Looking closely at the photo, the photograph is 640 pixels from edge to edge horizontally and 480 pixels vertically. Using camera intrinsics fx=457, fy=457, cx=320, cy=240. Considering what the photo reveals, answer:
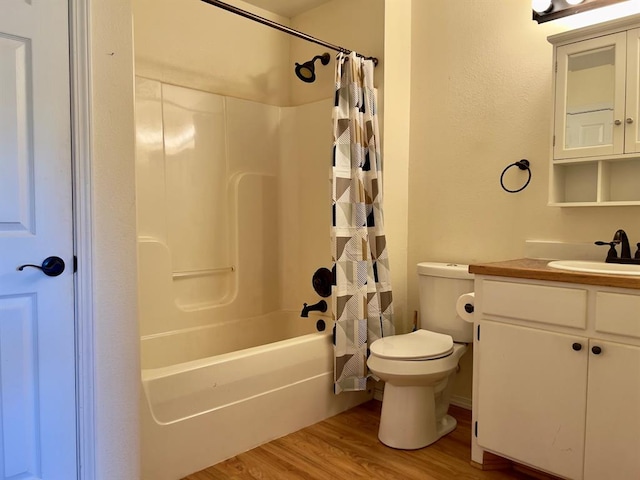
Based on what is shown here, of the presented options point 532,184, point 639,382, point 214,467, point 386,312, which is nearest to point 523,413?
point 639,382

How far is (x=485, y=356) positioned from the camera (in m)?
1.89

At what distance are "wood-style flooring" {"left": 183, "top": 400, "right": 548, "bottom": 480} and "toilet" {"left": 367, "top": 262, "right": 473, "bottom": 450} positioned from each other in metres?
0.08

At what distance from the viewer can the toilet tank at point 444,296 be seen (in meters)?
2.30

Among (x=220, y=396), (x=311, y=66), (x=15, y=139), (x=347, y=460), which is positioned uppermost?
(x=311, y=66)

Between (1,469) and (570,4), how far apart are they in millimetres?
2796

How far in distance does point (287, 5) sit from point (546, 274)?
2.37m

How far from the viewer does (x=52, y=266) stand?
4.75 ft

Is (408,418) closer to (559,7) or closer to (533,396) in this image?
(533,396)

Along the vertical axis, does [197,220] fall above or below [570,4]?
below

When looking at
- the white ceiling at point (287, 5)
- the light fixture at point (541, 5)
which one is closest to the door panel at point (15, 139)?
the white ceiling at point (287, 5)

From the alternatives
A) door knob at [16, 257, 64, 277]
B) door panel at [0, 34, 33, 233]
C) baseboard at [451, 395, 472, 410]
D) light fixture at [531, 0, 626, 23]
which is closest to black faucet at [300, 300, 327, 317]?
baseboard at [451, 395, 472, 410]

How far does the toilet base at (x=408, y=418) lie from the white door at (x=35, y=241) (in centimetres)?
133

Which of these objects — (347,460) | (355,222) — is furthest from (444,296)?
(347,460)

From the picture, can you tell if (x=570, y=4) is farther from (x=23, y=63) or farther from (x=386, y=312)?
(x=23, y=63)
